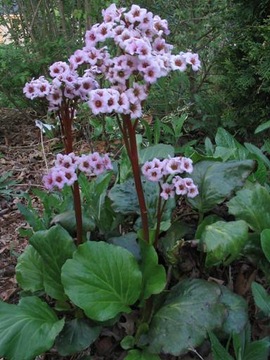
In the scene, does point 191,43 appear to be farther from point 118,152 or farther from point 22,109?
point 22,109

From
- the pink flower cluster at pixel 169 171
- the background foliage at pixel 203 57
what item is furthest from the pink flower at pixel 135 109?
the background foliage at pixel 203 57

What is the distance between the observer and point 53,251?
75.9 inches

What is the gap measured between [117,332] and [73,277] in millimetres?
416

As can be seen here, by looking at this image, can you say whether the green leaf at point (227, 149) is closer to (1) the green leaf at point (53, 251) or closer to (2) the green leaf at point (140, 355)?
(1) the green leaf at point (53, 251)

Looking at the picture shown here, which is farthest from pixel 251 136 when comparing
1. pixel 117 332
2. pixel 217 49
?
pixel 117 332

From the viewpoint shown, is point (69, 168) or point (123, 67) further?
point (69, 168)

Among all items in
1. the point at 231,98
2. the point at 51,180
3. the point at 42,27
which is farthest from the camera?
the point at 42,27

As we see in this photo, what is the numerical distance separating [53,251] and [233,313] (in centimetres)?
73

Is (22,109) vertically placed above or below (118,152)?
above

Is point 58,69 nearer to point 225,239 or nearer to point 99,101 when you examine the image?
point 99,101

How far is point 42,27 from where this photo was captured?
573cm

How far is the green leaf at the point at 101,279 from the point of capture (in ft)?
5.67

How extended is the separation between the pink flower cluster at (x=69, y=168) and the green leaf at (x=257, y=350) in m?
0.81

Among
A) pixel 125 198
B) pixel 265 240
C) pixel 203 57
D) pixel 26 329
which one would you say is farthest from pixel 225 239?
pixel 203 57
